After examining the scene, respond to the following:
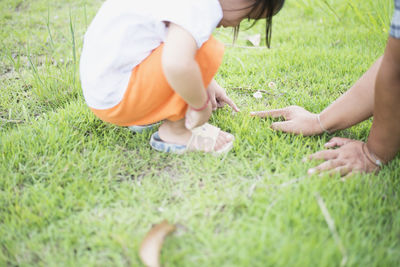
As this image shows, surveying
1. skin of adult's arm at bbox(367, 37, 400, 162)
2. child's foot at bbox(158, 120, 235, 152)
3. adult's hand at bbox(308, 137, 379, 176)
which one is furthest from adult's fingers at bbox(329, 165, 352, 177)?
child's foot at bbox(158, 120, 235, 152)

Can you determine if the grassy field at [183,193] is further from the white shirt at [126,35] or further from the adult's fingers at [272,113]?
the white shirt at [126,35]

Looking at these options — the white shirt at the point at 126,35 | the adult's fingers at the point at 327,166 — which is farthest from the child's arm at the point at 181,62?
the adult's fingers at the point at 327,166

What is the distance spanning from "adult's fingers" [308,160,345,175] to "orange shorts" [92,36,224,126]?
0.57 metres

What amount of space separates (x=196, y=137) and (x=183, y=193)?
0.31 metres

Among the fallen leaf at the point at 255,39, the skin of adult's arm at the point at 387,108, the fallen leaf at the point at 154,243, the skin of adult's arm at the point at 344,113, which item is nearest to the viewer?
A: the fallen leaf at the point at 154,243

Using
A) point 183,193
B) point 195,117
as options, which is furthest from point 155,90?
point 183,193

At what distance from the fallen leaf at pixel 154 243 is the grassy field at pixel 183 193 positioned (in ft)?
0.12

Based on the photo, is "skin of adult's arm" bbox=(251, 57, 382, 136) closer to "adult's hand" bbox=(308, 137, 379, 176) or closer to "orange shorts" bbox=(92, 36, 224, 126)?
"adult's hand" bbox=(308, 137, 379, 176)

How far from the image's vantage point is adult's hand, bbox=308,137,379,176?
1.20 m

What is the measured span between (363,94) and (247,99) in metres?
0.65

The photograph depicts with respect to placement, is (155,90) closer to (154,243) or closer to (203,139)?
(203,139)

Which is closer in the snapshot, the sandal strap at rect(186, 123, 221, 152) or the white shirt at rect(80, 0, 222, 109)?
the white shirt at rect(80, 0, 222, 109)

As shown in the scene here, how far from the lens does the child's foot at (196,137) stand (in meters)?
1.38

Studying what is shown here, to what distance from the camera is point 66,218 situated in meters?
1.09
